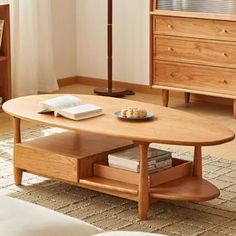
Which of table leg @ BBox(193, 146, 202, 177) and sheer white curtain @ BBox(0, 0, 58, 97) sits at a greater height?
sheer white curtain @ BBox(0, 0, 58, 97)

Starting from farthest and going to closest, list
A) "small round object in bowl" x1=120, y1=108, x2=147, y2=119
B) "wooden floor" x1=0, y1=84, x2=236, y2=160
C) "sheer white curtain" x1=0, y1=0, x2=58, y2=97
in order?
"sheer white curtain" x1=0, y1=0, x2=58, y2=97 → "wooden floor" x1=0, y1=84, x2=236, y2=160 → "small round object in bowl" x1=120, y1=108, x2=147, y2=119

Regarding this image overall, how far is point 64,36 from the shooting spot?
663cm

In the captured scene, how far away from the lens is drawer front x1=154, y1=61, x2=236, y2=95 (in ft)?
17.7

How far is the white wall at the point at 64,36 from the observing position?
653 cm

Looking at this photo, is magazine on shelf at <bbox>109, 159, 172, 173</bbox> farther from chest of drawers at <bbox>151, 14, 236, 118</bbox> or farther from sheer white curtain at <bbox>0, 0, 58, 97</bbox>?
sheer white curtain at <bbox>0, 0, 58, 97</bbox>

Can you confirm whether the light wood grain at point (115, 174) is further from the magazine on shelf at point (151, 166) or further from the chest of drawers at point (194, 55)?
the chest of drawers at point (194, 55)

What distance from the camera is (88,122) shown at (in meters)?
3.66

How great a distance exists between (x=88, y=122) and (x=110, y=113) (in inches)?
8.9

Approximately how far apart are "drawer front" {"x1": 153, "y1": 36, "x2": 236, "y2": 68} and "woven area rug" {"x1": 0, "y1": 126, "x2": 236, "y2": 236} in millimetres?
1315

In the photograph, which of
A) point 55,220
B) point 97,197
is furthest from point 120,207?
point 55,220

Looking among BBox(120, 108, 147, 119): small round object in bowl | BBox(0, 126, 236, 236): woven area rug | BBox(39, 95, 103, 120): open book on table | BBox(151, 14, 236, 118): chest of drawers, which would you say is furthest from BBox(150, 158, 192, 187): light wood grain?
BBox(151, 14, 236, 118): chest of drawers

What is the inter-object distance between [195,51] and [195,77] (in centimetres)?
19

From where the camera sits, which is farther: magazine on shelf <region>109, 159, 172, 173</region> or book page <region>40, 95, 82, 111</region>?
book page <region>40, 95, 82, 111</region>

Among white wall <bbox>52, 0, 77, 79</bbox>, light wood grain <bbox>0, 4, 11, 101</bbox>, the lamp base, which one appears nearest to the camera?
light wood grain <bbox>0, 4, 11, 101</bbox>
